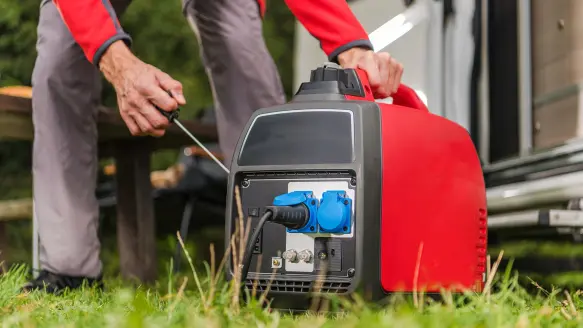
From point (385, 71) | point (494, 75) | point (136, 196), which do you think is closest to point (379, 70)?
point (385, 71)

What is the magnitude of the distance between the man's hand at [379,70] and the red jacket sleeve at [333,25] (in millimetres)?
49

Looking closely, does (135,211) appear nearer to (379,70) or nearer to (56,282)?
(56,282)

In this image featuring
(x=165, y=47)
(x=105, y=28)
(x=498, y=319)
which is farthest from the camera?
(x=165, y=47)

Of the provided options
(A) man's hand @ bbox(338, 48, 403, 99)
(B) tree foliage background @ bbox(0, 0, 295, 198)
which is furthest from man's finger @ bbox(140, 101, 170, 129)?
(B) tree foliage background @ bbox(0, 0, 295, 198)

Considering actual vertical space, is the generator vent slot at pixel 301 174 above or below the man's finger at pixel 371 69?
below

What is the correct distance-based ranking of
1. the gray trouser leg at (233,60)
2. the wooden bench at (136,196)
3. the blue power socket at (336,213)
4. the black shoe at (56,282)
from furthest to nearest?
the wooden bench at (136,196) → the gray trouser leg at (233,60) → the black shoe at (56,282) → the blue power socket at (336,213)

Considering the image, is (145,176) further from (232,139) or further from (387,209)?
(387,209)

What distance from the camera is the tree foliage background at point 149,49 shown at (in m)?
5.05

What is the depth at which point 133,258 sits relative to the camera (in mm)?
3184

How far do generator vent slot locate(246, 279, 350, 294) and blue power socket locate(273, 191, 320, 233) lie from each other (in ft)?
0.31

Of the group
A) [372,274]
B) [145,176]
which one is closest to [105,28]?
[372,274]

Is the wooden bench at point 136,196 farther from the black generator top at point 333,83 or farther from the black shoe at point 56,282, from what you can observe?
the black generator top at point 333,83

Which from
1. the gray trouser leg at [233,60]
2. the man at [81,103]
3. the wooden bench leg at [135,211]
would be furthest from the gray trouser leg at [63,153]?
the wooden bench leg at [135,211]

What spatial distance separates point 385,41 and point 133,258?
4.03 feet
